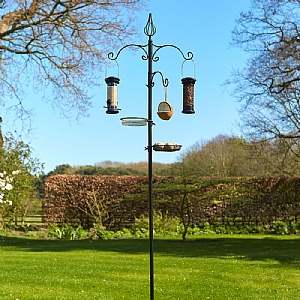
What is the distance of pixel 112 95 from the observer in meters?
4.75

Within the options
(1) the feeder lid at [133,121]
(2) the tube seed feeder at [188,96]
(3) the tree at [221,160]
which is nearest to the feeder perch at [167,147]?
(1) the feeder lid at [133,121]

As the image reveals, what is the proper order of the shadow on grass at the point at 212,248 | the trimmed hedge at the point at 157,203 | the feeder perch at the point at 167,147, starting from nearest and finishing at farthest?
the feeder perch at the point at 167,147 < the shadow on grass at the point at 212,248 < the trimmed hedge at the point at 157,203

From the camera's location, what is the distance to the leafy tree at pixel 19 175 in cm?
1666

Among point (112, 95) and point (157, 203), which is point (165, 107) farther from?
point (157, 203)

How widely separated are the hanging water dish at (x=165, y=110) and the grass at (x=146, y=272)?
2594 millimetres

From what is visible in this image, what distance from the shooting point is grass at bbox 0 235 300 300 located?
6422 millimetres

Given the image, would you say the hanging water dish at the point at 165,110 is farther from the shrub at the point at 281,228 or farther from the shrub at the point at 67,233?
the shrub at the point at 281,228

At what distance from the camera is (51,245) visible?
12.9 metres

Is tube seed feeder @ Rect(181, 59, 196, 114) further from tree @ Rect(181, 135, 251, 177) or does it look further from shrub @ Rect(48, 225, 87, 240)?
tree @ Rect(181, 135, 251, 177)

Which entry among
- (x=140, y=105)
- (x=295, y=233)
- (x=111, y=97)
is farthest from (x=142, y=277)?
(x=295, y=233)

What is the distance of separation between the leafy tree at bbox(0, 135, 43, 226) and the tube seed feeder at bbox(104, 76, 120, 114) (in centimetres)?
1223

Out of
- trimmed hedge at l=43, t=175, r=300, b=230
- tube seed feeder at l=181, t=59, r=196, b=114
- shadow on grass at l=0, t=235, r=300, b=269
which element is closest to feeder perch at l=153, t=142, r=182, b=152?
tube seed feeder at l=181, t=59, r=196, b=114

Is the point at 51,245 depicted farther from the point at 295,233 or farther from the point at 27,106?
the point at 295,233

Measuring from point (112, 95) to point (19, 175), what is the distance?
1310 cm
